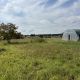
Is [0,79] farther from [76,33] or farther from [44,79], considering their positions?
[76,33]

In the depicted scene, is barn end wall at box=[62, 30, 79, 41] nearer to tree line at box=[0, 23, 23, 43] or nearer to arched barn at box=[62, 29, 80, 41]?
arched barn at box=[62, 29, 80, 41]

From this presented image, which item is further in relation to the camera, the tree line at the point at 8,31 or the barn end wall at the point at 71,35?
the barn end wall at the point at 71,35

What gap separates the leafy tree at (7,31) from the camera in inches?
1754

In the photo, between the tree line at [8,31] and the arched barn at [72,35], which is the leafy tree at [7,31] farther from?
the arched barn at [72,35]

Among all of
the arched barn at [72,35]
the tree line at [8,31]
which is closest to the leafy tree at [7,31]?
the tree line at [8,31]

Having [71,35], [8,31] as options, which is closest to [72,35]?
[71,35]

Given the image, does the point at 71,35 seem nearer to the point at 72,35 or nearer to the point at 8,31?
the point at 72,35

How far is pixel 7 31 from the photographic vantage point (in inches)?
1777

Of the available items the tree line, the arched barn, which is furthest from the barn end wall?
the tree line

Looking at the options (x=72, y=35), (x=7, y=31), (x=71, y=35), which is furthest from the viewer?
(x=71, y=35)

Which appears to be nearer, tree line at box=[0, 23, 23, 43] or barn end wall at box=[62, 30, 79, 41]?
tree line at box=[0, 23, 23, 43]

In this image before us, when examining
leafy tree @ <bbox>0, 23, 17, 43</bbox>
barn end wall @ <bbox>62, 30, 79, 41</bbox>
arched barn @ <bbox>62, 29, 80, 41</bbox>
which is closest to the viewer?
leafy tree @ <bbox>0, 23, 17, 43</bbox>

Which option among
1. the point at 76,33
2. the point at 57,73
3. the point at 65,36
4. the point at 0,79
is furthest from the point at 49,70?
the point at 65,36

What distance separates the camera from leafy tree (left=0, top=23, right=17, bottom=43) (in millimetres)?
44562
